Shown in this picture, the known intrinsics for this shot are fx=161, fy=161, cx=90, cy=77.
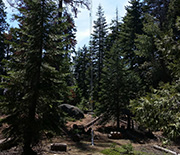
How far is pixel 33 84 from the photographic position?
579 centimetres

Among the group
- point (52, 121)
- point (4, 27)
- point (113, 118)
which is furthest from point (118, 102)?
point (4, 27)

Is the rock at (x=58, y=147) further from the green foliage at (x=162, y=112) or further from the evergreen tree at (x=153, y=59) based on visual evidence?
the evergreen tree at (x=153, y=59)

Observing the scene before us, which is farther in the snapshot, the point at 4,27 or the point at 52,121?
the point at 4,27

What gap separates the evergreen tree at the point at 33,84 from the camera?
18.1 feet

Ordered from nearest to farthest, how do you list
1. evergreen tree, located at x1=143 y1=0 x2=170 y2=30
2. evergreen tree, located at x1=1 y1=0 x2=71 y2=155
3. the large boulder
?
1. evergreen tree, located at x1=1 y1=0 x2=71 y2=155
2. the large boulder
3. evergreen tree, located at x1=143 y1=0 x2=170 y2=30

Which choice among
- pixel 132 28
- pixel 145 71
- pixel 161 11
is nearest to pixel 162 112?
pixel 145 71

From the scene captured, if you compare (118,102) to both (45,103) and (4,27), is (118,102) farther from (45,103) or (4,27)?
(4,27)

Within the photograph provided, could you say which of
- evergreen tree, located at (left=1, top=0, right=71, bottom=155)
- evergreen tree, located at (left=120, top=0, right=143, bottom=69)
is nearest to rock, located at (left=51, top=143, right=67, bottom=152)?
evergreen tree, located at (left=1, top=0, right=71, bottom=155)

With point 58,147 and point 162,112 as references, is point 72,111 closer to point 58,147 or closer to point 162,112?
point 58,147

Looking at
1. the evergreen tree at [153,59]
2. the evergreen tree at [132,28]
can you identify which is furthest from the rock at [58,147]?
the evergreen tree at [132,28]

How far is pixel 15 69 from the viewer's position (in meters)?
6.03

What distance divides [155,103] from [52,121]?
162 inches

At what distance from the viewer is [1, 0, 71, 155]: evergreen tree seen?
18.1ft

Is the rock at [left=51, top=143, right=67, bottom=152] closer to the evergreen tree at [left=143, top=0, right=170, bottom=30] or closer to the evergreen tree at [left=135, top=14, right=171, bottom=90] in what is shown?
the evergreen tree at [left=135, top=14, right=171, bottom=90]
